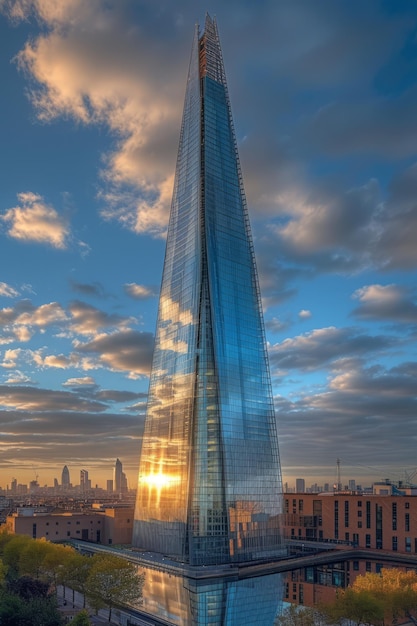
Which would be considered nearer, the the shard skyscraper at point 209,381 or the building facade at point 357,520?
the the shard skyscraper at point 209,381

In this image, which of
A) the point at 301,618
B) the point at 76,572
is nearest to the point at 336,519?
the point at 76,572

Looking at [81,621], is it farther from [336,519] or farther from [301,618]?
[336,519]

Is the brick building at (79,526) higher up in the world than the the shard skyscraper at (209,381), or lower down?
lower down

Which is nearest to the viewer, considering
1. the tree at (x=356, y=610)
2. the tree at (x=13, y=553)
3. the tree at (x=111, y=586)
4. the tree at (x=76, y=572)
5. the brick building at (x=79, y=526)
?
the tree at (x=356, y=610)

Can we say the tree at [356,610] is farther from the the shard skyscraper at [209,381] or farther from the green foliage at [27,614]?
the the shard skyscraper at [209,381]

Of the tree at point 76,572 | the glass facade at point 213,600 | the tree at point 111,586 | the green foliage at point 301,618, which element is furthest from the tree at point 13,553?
the green foliage at point 301,618

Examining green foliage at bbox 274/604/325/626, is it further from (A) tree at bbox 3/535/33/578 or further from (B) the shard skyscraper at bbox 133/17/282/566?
(A) tree at bbox 3/535/33/578

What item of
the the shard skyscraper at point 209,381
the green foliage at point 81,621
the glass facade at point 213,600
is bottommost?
the glass facade at point 213,600

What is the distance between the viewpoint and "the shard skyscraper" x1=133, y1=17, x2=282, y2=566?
12325 cm

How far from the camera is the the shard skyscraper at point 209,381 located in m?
123

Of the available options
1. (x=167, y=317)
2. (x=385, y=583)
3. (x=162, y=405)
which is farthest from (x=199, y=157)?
(x=385, y=583)

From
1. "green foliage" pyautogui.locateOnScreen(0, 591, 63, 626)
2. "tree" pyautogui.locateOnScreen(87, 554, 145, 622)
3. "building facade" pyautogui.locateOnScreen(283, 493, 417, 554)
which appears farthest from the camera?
"building facade" pyautogui.locateOnScreen(283, 493, 417, 554)

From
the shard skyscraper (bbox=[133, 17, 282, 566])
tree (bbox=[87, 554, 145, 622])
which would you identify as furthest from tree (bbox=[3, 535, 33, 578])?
the shard skyscraper (bbox=[133, 17, 282, 566])

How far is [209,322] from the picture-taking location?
131 metres
